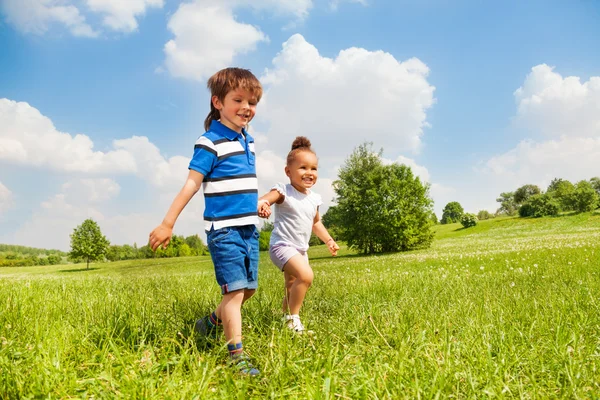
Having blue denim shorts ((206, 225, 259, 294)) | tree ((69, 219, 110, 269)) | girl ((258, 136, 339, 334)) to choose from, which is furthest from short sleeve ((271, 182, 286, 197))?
tree ((69, 219, 110, 269))

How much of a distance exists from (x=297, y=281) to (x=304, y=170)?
1.19 m

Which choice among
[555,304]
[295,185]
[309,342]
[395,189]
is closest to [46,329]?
[309,342]

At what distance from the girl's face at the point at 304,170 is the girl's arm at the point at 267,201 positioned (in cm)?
31

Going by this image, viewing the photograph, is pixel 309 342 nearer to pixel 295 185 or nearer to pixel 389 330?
pixel 389 330

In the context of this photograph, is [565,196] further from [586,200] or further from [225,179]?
[225,179]

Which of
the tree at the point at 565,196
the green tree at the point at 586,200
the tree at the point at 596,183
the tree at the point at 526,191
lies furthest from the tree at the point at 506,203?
the green tree at the point at 586,200

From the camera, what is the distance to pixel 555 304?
14.4ft

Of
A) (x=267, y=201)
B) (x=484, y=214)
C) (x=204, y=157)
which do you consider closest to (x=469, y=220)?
(x=484, y=214)

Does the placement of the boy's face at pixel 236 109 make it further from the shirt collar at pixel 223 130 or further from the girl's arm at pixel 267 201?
the girl's arm at pixel 267 201

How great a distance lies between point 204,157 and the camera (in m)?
3.48

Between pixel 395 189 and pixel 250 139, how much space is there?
2707cm

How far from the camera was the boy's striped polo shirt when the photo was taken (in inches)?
136

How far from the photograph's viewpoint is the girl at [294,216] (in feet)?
14.0

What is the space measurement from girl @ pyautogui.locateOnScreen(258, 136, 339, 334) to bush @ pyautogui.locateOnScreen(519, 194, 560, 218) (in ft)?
201
